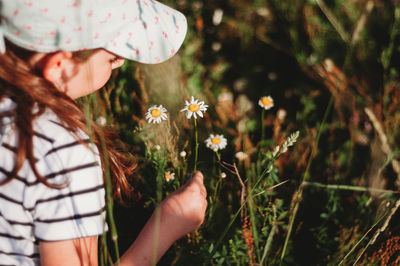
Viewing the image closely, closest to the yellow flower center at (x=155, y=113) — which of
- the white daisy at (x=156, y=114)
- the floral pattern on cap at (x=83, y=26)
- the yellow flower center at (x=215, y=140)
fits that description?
the white daisy at (x=156, y=114)

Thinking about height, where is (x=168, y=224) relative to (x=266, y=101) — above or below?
below

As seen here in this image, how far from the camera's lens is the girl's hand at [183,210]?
1129 mm

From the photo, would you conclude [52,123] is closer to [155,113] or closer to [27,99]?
[27,99]

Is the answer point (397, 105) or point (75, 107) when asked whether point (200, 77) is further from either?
point (75, 107)

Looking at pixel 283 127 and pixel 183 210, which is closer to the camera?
pixel 183 210

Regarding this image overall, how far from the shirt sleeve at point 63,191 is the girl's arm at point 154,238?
4cm

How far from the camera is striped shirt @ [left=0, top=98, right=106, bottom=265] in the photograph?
0.94 m

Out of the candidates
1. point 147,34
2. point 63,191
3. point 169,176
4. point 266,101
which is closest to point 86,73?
point 147,34

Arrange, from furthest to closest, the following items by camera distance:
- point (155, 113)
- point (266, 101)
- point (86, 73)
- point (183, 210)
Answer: point (266, 101) < point (155, 113) < point (183, 210) < point (86, 73)

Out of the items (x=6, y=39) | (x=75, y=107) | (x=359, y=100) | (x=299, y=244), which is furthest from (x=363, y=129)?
(x=6, y=39)

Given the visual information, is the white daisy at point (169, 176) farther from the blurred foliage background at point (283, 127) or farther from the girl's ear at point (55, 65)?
the girl's ear at point (55, 65)

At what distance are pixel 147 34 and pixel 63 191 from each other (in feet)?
1.69

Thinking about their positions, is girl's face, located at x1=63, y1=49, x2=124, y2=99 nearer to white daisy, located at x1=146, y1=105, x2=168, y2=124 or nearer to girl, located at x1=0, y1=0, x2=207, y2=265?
girl, located at x1=0, y1=0, x2=207, y2=265

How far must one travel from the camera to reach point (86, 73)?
1037mm
